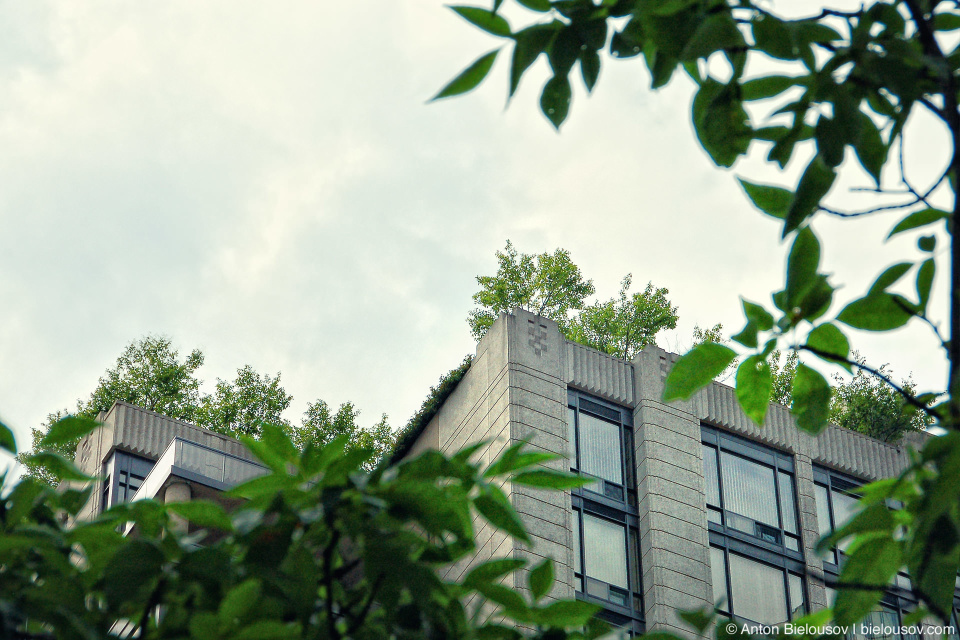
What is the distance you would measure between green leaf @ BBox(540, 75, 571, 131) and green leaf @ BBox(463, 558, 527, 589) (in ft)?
3.30

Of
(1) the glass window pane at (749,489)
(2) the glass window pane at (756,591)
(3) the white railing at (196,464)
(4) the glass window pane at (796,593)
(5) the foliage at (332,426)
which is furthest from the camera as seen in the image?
(5) the foliage at (332,426)

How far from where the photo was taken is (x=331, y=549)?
2.56 metres

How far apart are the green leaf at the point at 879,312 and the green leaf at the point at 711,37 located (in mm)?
580

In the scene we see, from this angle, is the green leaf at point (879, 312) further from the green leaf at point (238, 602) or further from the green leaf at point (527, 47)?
the green leaf at point (238, 602)

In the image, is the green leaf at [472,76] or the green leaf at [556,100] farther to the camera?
the green leaf at [556,100]

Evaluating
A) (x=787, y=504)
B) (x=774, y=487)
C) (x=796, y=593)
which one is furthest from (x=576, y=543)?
(x=787, y=504)

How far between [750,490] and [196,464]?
14414 millimetres

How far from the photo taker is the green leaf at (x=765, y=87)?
2.44 m

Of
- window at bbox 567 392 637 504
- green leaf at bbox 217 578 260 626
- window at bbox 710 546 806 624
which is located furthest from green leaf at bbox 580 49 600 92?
window at bbox 710 546 806 624

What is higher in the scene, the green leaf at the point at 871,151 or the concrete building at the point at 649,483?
the concrete building at the point at 649,483

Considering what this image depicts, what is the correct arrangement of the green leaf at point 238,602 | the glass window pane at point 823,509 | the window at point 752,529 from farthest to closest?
the glass window pane at point 823,509, the window at point 752,529, the green leaf at point 238,602

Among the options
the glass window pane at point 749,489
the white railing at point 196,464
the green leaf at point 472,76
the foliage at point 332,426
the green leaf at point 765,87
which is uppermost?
the foliage at point 332,426

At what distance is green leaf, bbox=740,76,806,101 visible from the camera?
2439mm

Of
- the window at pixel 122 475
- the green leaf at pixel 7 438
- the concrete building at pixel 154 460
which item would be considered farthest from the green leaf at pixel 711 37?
the window at pixel 122 475
